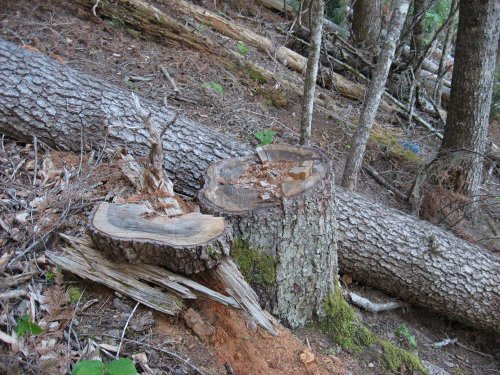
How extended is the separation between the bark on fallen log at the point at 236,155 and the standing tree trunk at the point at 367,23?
18.1 feet

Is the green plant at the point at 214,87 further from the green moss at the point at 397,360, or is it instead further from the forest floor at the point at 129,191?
the green moss at the point at 397,360

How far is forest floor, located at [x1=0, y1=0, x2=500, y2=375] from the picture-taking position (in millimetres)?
2320

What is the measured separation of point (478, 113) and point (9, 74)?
17.1ft

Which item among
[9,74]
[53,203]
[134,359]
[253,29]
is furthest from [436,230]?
[253,29]

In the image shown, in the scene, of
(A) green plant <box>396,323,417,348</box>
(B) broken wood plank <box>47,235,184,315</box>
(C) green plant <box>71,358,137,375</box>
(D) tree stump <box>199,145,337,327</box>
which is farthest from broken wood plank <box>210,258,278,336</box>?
(A) green plant <box>396,323,417,348</box>

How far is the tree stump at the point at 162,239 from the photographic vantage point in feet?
7.50

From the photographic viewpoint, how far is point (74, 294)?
243 centimetres

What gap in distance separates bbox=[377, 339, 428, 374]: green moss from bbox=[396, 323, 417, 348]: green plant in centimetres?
60

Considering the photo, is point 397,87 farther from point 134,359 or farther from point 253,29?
point 134,359

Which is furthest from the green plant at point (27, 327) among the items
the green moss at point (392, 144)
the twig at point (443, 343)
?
the green moss at point (392, 144)

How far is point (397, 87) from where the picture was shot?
7859 millimetres

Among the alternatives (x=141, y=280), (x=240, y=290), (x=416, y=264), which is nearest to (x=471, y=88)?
(x=416, y=264)

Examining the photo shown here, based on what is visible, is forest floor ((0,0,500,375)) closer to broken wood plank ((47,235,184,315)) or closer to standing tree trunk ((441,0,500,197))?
broken wood plank ((47,235,184,315))

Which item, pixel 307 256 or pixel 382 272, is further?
pixel 382 272
